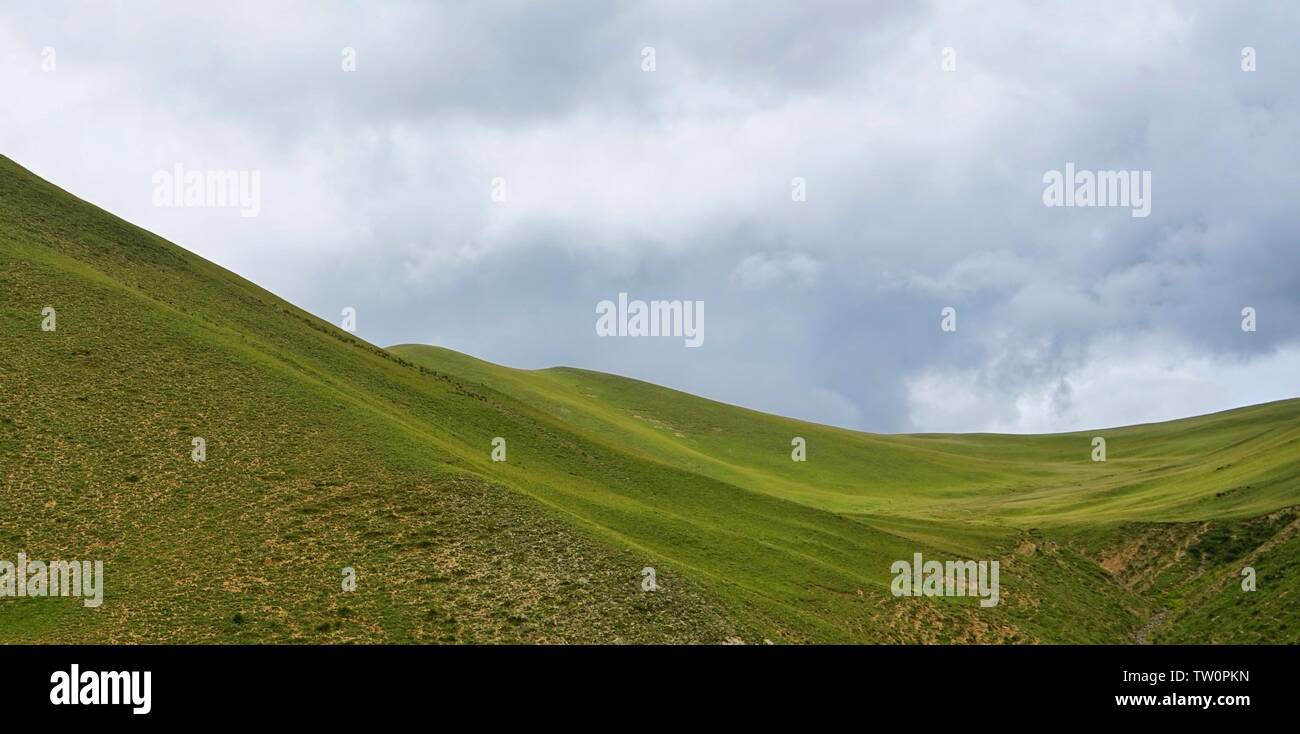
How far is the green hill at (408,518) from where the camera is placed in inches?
1427

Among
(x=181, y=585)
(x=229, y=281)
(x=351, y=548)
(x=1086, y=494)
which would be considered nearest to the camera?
(x=181, y=585)

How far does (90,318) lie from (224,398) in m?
11.2

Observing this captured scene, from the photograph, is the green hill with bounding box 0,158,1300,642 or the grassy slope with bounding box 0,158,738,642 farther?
the green hill with bounding box 0,158,1300,642

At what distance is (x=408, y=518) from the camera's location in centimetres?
4256

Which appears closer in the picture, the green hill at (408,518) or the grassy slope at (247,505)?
the grassy slope at (247,505)

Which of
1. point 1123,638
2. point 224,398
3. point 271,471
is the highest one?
point 224,398

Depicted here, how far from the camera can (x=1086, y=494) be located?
8812 cm

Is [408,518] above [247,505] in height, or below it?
below

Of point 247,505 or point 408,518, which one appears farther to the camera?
point 408,518

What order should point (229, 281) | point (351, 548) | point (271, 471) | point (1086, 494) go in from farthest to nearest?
point (1086, 494) → point (229, 281) → point (271, 471) → point (351, 548)

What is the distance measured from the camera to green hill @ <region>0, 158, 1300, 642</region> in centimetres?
3625
